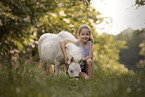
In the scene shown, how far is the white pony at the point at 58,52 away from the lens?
351 centimetres

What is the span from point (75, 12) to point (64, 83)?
16.2 feet

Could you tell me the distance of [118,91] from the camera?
2.21 m

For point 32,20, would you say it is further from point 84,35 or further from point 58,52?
point 84,35

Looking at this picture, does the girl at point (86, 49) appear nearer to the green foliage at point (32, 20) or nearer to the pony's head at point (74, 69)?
the pony's head at point (74, 69)

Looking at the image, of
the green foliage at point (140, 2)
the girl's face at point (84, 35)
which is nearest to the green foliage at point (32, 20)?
the girl's face at point (84, 35)

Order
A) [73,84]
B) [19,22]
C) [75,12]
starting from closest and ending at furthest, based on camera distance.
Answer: [73,84] → [19,22] → [75,12]

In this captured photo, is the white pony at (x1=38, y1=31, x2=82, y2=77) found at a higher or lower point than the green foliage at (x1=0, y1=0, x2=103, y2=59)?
lower

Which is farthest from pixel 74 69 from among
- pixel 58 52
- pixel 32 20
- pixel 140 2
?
pixel 32 20

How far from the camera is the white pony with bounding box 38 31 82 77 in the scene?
3.51m

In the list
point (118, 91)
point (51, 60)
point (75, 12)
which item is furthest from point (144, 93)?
point (75, 12)

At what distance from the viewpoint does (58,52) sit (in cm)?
475

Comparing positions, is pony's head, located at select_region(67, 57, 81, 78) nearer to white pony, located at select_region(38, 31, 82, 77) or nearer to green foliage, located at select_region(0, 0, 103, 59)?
white pony, located at select_region(38, 31, 82, 77)

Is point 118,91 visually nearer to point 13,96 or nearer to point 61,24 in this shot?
point 13,96

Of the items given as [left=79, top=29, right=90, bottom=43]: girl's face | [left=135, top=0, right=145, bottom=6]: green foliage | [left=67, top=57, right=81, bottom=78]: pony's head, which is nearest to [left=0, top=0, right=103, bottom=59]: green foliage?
[left=79, top=29, right=90, bottom=43]: girl's face
